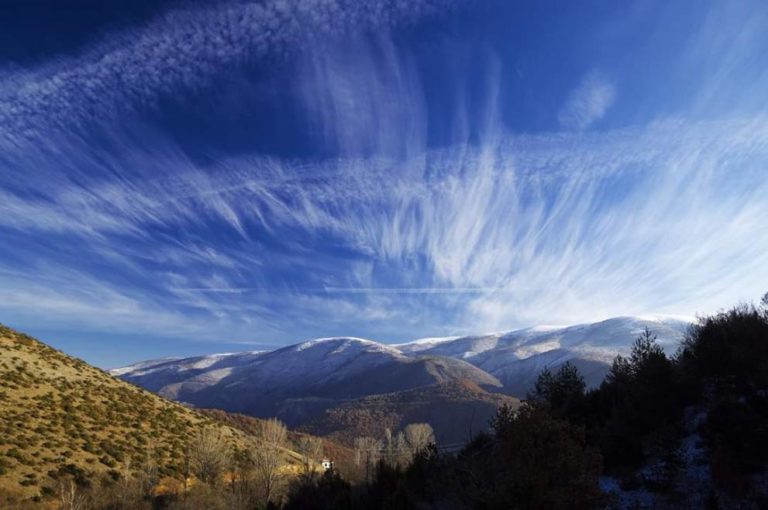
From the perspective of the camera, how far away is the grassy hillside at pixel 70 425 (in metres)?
38.8

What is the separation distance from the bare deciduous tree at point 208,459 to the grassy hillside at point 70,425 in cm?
152

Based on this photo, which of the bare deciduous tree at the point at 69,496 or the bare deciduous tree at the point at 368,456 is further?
the bare deciduous tree at the point at 368,456

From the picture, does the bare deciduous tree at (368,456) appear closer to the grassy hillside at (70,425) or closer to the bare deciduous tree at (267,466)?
the bare deciduous tree at (267,466)

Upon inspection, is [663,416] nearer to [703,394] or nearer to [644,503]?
[703,394]

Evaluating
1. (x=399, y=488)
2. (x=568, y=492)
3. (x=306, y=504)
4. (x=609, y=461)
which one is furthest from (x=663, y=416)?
(x=306, y=504)

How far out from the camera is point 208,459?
53375 mm

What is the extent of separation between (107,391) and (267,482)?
26.5 m

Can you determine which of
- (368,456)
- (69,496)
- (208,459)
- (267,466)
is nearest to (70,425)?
(69,496)

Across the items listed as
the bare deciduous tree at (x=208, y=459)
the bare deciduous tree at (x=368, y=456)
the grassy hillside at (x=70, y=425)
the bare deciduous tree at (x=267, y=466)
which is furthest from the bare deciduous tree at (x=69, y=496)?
the bare deciduous tree at (x=368, y=456)

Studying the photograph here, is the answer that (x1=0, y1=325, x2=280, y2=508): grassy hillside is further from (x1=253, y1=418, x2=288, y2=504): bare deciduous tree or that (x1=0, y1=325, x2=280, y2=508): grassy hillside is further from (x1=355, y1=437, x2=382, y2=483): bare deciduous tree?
(x1=355, y1=437, x2=382, y2=483): bare deciduous tree

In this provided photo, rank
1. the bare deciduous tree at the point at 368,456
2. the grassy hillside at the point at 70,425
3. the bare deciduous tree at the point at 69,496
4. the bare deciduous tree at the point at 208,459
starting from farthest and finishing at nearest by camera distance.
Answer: the bare deciduous tree at the point at 368,456 < the bare deciduous tree at the point at 208,459 < the grassy hillside at the point at 70,425 < the bare deciduous tree at the point at 69,496

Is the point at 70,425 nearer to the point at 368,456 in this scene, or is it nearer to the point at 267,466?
the point at 267,466

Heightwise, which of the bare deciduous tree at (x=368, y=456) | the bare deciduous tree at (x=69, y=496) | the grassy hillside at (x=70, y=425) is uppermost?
the grassy hillside at (x=70, y=425)

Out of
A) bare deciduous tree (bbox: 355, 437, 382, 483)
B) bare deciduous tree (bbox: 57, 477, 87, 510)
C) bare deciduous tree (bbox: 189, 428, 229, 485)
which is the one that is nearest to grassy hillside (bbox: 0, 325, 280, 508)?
bare deciduous tree (bbox: 57, 477, 87, 510)
